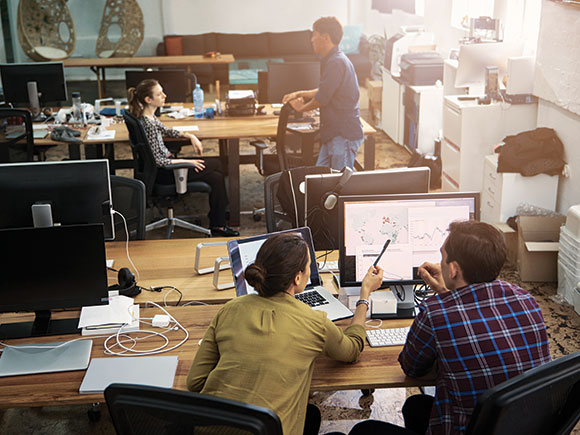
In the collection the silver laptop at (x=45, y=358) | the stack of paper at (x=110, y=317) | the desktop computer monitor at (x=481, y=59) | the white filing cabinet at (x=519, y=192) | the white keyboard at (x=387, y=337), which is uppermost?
the desktop computer monitor at (x=481, y=59)

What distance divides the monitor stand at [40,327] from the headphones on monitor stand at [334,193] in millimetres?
1151

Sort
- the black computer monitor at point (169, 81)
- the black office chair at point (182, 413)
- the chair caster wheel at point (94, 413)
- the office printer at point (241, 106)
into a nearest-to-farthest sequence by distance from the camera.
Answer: the black office chair at point (182, 413) → the chair caster wheel at point (94, 413) → the office printer at point (241, 106) → the black computer monitor at point (169, 81)

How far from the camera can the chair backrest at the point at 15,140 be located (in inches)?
218

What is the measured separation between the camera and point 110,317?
2723 mm

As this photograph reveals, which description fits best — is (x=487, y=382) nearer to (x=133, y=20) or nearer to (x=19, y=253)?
(x=19, y=253)

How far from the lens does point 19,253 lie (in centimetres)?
252

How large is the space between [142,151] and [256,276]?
3.13 m

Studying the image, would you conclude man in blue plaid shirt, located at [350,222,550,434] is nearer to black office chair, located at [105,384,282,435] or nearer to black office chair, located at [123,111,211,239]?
black office chair, located at [105,384,282,435]

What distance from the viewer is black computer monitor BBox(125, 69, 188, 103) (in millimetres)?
6789

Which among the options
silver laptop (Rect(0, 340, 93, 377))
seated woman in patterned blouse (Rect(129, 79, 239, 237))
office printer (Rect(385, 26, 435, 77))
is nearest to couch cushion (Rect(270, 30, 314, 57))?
office printer (Rect(385, 26, 435, 77))

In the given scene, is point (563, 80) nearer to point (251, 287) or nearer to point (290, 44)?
point (251, 287)

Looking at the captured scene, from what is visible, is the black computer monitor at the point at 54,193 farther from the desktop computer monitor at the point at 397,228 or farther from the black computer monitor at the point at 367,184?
the desktop computer monitor at the point at 397,228

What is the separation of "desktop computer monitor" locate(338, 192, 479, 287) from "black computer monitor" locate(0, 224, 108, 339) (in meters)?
0.95

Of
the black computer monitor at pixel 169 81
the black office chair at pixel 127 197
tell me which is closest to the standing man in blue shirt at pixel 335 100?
the black computer monitor at pixel 169 81
